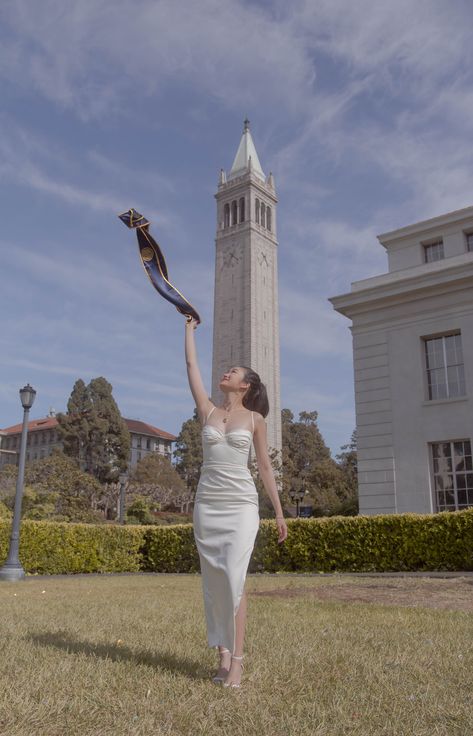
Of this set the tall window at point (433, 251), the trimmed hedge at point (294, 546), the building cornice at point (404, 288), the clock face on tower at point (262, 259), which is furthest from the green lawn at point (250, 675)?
the clock face on tower at point (262, 259)

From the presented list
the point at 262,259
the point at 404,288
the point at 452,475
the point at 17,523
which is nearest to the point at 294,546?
the point at 452,475

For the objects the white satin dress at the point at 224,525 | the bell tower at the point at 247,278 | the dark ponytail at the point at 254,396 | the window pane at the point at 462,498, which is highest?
the bell tower at the point at 247,278

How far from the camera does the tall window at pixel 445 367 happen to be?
61.4 feet

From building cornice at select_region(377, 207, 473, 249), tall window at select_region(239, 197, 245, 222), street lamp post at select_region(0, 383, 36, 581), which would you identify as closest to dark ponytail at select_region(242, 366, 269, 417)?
street lamp post at select_region(0, 383, 36, 581)

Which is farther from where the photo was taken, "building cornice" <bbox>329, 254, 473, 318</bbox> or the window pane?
"building cornice" <bbox>329, 254, 473, 318</bbox>

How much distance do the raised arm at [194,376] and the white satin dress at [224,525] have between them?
0.20 meters

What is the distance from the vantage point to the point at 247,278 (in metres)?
70.1

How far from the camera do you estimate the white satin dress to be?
13.1ft

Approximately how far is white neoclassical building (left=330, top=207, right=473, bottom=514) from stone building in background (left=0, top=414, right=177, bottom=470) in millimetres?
73048

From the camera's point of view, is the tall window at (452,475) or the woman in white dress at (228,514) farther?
the tall window at (452,475)

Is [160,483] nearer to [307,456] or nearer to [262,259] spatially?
[307,456]

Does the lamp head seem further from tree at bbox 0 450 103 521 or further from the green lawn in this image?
tree at bbox 0 450 103 521

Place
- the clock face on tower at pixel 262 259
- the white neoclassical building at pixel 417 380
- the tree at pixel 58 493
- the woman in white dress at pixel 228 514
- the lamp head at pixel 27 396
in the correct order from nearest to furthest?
the woman in white dress at pixel 228 514
the lamp head at pixel 27 396
the white neoclassical building at pixel 417 380
the tree at pixel 58 493
the clock face on tower at pixel 262 259

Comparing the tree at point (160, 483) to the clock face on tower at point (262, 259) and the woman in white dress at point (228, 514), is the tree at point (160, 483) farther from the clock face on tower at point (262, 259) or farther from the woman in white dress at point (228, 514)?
the woman in white dress at point (228, 514)
